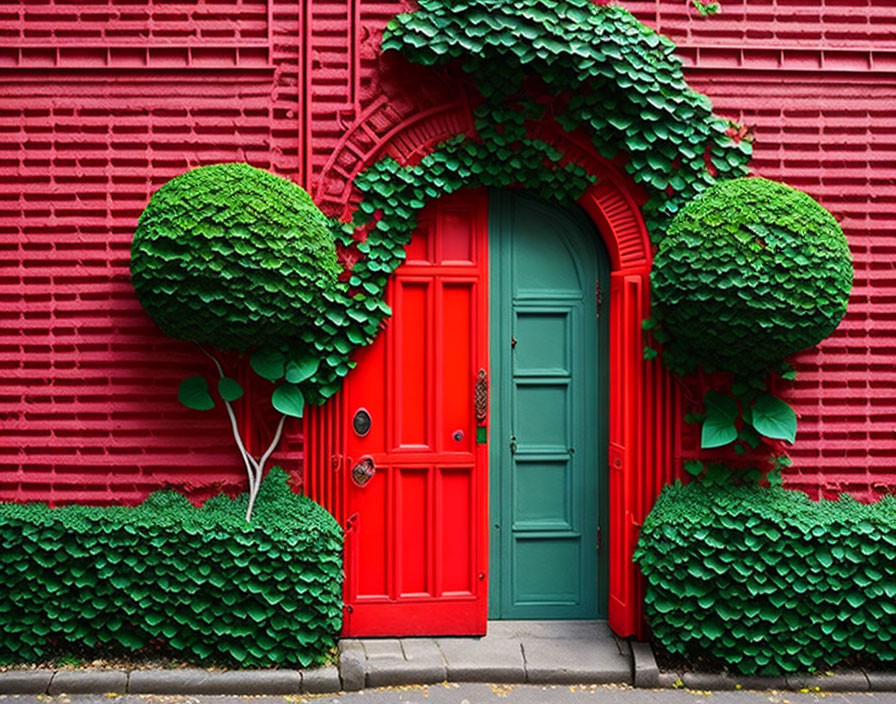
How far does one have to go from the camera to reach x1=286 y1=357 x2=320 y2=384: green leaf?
5.07 m

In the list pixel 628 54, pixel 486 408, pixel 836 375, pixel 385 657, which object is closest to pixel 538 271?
pixel 486 408

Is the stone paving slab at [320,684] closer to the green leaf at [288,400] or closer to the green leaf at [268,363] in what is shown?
the green leaf at [288,400]

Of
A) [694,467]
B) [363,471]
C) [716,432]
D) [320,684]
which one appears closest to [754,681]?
[694,467]

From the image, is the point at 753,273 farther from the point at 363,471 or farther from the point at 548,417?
the point at 363,471

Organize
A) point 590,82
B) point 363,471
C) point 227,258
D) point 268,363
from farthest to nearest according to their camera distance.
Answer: point 363,471
point 590,82
point 268,363
point 227,258

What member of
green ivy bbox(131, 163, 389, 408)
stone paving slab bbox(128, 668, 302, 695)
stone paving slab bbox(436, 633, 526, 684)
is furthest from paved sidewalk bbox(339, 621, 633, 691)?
green ivy bbox(131, 163, 389, 408)

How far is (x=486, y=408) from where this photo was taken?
17.8 ft

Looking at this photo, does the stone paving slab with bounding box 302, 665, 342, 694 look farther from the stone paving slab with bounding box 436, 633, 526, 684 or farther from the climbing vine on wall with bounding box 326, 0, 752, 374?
the climbing vine on wall with bounding box 326, 0, 752, 374

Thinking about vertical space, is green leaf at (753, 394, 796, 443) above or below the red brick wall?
below

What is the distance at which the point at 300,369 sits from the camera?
510 cm

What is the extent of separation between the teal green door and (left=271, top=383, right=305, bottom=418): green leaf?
1.31 meters

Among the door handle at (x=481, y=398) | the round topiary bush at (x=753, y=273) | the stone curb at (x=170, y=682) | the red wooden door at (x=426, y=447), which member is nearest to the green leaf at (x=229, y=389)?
the red wooden door at (x=426, y=447)

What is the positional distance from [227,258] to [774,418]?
11.2 feet

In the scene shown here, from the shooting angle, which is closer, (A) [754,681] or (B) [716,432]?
(A) [754,681]
